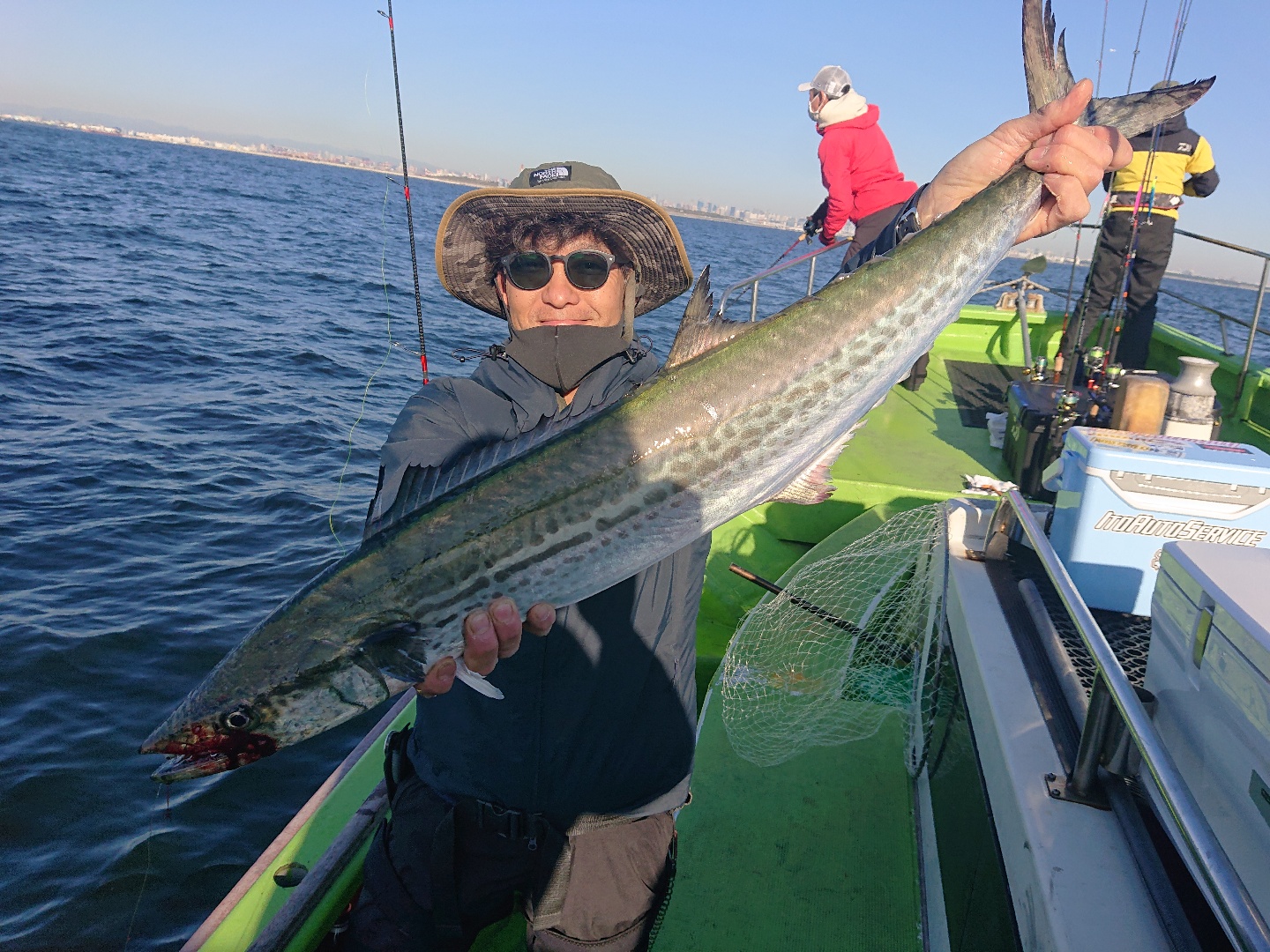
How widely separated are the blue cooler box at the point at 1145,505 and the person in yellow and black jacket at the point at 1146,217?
5.29 m

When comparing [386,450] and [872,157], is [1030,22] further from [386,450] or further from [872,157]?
[872,157]

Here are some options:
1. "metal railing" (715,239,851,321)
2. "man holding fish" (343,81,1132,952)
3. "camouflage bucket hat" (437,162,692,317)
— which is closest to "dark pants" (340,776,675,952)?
"man holding fish" (343,81,1132,952)

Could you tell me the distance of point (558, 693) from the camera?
245 cm

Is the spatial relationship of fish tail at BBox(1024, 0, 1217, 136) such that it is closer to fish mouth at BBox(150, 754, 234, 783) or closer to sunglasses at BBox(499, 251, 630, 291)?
sunglasses at BBox(499, 251, 630, 291)

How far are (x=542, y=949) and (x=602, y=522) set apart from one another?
142cm

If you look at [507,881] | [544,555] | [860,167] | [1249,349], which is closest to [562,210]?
[544,555]

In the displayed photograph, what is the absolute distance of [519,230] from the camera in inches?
122

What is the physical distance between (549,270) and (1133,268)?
27.8 ft

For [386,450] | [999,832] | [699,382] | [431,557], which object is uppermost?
[699,382]

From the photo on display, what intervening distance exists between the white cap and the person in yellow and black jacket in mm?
2871

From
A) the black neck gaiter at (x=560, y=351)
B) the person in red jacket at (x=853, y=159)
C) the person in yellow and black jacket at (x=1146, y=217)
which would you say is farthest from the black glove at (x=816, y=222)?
the black neck gaiter at (x=560, y=351)

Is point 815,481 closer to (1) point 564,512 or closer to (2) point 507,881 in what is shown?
(1) point 564,512

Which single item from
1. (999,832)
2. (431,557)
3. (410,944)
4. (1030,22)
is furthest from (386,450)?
(1030,22)

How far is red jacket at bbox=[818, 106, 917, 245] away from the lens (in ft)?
26.8
